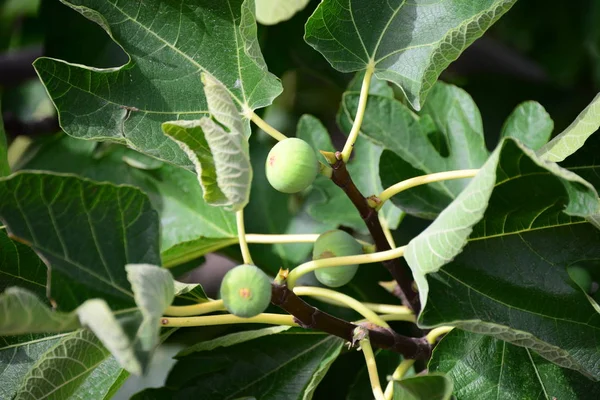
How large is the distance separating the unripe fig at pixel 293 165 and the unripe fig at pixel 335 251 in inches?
3.2

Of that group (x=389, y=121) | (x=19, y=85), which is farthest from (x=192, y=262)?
(x=19, y=85)

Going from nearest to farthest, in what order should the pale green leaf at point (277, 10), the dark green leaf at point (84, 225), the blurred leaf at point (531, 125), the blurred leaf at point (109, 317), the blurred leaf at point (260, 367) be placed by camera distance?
the blurred leaf at point (109, 317), the dark green leaf at point (84, 225), the blurred leaf at point (260, 367), the blurred leaf at point (531, 125), the pale green leaf at point (277, 10)

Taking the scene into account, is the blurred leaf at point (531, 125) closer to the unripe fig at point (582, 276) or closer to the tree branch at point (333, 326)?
the unripe fig at point (582, 276)

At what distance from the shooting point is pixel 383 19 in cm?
83

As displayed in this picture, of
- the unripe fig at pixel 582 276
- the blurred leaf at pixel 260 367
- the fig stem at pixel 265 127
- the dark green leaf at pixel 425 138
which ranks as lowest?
the unripe fig at pixel 582 276

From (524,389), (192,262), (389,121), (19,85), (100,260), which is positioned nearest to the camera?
(100,260)

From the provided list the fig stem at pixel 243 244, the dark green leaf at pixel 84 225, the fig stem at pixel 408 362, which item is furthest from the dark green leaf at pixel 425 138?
the dark green leaf at pixel 84 225

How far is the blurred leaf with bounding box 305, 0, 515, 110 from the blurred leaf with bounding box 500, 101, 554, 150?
27cm

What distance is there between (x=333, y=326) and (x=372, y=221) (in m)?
0.12

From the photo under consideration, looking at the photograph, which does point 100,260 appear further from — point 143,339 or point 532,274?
point 532,274

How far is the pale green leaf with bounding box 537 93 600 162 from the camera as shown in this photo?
720 mm

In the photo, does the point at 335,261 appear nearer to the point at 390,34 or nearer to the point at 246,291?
the point at 246,291

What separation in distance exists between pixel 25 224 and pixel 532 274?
20.4 inches

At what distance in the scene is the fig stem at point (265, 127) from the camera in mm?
792
